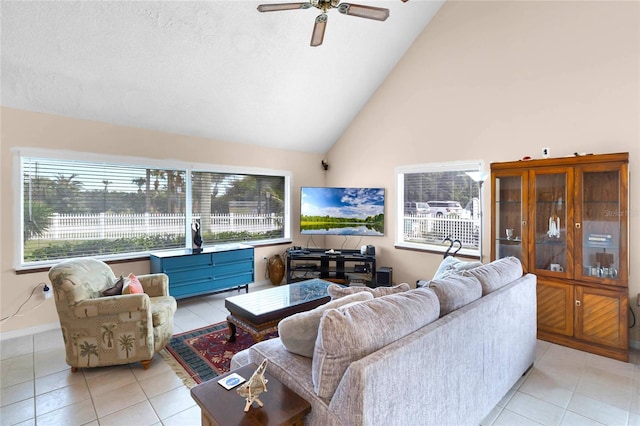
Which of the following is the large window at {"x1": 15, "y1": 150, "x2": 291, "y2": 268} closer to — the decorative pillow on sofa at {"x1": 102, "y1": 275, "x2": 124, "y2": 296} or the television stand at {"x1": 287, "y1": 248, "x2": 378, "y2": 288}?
the television stand at {"x1": 287, "y1": 248, "x2": 378, "y2": 288}

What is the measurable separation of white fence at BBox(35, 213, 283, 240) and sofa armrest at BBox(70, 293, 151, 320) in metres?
1.65

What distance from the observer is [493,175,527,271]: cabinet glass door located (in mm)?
3590

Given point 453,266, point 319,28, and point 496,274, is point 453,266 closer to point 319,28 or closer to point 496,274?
point 496,274

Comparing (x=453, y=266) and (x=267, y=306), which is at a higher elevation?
(x=453, y=266)

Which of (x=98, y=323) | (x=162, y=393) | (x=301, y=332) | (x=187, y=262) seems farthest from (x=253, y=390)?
(x=187, y=262)

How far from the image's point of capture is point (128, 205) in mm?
4250

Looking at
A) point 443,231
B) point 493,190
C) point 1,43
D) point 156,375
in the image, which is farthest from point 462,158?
point 1,43

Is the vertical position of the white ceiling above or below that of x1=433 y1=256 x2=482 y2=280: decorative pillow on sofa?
above

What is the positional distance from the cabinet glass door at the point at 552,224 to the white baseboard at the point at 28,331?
5438mm

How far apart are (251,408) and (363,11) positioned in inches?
113

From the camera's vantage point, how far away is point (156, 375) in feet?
8.75

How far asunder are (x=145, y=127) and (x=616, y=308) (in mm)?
5611

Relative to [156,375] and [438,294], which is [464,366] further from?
[156,375]

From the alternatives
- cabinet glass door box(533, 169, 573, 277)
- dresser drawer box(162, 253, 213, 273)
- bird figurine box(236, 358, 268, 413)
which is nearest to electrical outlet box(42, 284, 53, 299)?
dresser drawer box(162, 253, 213, 273)
